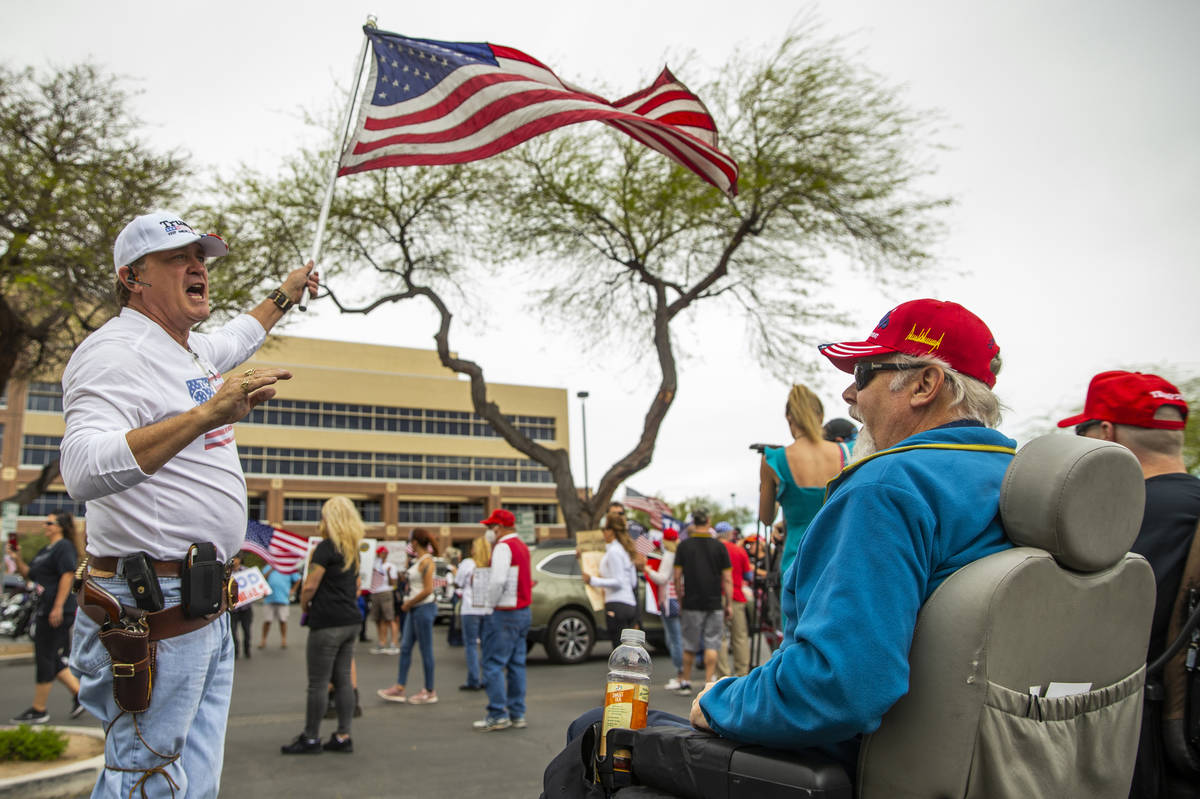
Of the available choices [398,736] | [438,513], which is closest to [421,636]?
[398,736]

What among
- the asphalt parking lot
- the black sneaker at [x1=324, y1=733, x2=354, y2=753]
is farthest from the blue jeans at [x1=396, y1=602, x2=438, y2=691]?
the black sneaker at [x1=324, y1=733, x2=354, y2=753]

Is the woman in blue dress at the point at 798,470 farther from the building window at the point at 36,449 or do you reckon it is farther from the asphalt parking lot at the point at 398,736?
the building window at the point at 36,449

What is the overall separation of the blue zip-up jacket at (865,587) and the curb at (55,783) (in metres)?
4.64

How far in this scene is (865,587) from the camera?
1756 millimetres

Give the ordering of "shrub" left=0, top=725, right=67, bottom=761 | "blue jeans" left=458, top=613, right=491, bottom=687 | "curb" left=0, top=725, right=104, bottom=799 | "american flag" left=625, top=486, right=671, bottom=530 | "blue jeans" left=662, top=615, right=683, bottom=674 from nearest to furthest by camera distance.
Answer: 1. "curb" left=0, top=725, right=104, bottom=799
2. "shrub" left=0, top=725, right=67, bottom=761
3. "blue jeans" left=458, top=613, right=491, bottom=687
4. "blue jeans" left=662, top=615, right=683, bottom=674
5. "american flag" left=625, top=486, right=671, bottom=530

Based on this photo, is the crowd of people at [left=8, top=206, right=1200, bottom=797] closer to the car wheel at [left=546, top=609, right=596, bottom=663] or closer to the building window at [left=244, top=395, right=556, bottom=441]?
the car wheel at [left=546, top=609, right=596, bottom=663]

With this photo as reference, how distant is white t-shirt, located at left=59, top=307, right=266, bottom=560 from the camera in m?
2.38

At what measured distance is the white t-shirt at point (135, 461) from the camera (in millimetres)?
2375

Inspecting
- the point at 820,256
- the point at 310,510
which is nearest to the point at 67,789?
the point at 820,256

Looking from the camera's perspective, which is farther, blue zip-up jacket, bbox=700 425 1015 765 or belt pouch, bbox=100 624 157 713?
belt pouch, bbox=100 624 157 713

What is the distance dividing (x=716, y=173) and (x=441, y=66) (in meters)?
1.90

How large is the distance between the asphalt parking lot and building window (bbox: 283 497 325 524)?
51.3 meters

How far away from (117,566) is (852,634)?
7.14 feet

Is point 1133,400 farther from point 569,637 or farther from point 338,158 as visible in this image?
point 569,637
